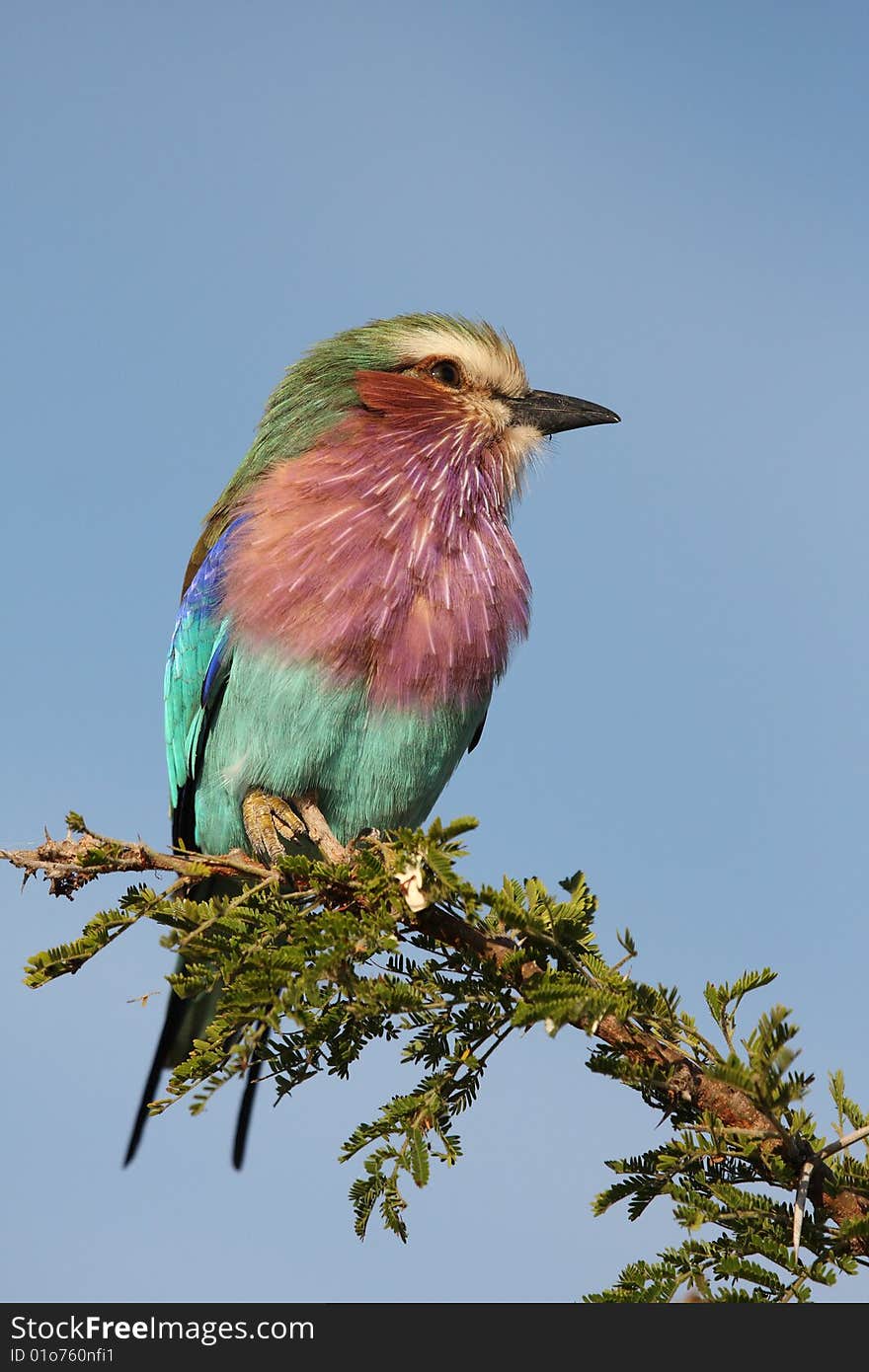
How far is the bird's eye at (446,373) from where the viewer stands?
776cm

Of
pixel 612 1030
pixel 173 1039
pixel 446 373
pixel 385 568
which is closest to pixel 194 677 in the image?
pixel 385 568

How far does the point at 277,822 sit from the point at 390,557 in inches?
59.5

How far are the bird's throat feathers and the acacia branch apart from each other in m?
2.02

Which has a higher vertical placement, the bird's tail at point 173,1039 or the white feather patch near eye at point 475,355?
the white feather patch near eye at point 475,355

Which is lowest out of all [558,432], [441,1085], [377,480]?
[441,1085]

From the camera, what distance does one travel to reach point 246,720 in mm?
6656

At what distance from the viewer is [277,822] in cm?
659

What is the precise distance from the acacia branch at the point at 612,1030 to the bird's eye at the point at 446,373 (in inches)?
158

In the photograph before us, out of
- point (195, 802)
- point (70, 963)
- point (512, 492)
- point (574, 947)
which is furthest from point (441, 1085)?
point (512, 492)

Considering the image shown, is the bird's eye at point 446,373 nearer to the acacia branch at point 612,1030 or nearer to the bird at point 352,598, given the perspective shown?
the bird at point 352,598

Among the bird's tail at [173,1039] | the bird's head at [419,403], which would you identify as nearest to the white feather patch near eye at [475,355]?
the bird's head at [419,403]

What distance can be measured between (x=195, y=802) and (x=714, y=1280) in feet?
14.8

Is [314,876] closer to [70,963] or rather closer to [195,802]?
[70,963]

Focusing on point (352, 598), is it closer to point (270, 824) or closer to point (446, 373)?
point (270, 824)
